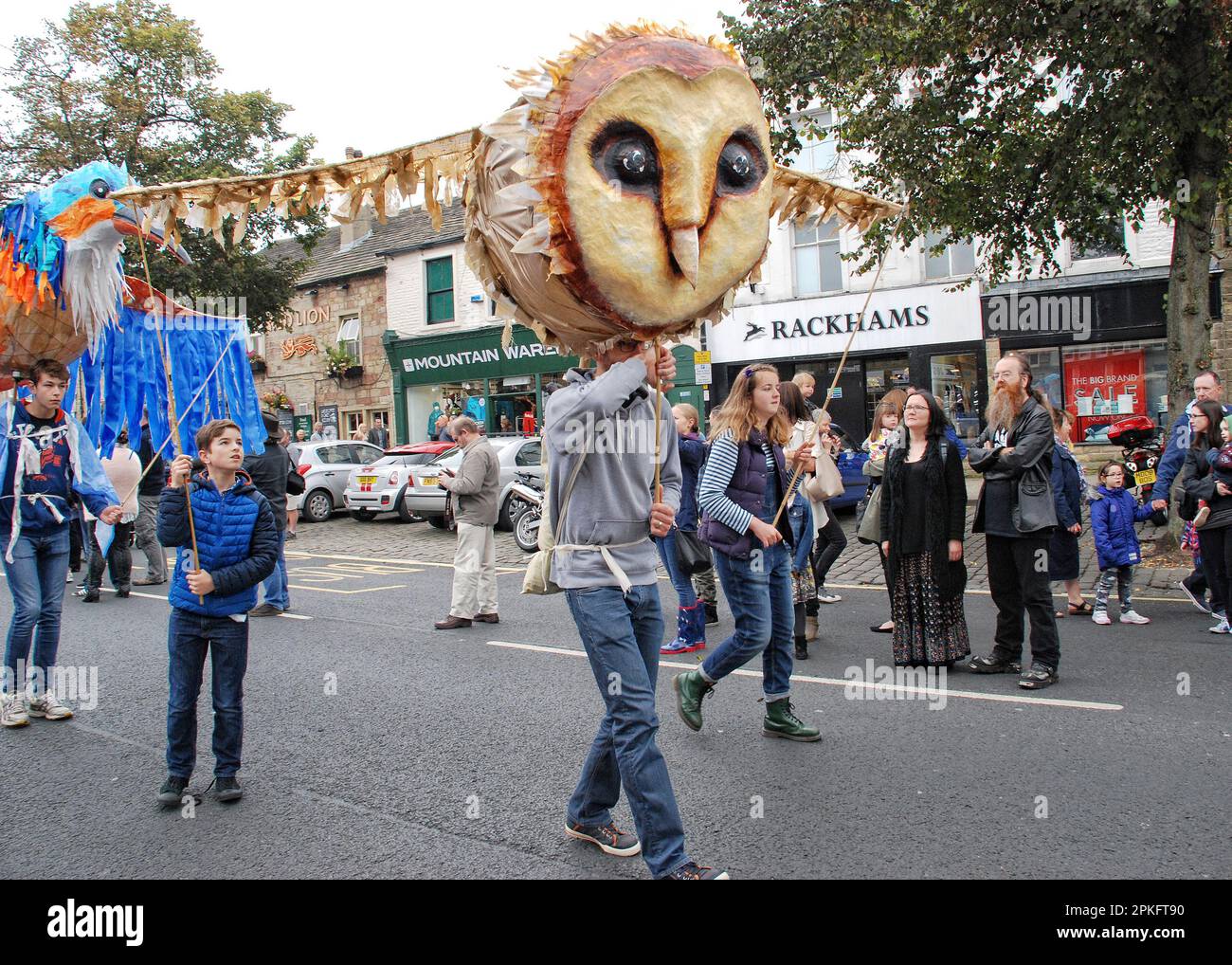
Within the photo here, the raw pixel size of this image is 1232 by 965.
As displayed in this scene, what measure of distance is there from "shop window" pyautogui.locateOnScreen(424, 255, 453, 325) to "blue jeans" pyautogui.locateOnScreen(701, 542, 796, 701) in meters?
22.0

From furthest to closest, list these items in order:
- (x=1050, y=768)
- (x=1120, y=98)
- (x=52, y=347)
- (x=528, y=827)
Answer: (x=1120, y=98)
(x=52, y=347)
(x=1050, y=768)
(x=528, y=827)

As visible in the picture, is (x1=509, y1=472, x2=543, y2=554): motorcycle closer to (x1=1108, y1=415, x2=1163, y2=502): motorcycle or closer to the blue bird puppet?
the blue bird puppet

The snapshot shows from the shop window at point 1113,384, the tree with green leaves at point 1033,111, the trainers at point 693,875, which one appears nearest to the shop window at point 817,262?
the shop window at point 1113,384

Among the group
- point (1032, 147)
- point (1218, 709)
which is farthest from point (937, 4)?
point (1218, 709)

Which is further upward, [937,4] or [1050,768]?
[937,4]

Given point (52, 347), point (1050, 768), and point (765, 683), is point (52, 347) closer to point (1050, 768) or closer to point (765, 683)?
point (765, 683)

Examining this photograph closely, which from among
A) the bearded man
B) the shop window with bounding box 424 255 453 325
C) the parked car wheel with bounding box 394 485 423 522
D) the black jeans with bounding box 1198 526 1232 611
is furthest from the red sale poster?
the shop window with bounding box 424 255 453 325

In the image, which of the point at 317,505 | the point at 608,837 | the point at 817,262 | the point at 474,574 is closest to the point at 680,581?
the point at 474,574

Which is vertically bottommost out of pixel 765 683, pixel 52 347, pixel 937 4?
pixel 765 683

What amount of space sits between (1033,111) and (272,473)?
8850 millimetres

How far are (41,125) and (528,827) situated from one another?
18.7 metres

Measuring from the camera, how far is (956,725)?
4906 mm

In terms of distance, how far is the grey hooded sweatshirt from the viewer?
3164mm

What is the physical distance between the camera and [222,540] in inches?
166
